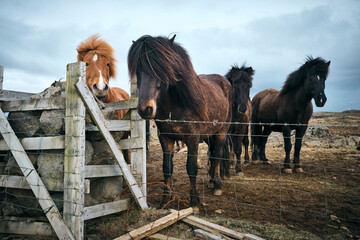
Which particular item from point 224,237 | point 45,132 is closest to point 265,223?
point 224,237

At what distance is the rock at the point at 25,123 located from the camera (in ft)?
9.56

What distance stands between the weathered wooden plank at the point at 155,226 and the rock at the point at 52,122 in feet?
5.05

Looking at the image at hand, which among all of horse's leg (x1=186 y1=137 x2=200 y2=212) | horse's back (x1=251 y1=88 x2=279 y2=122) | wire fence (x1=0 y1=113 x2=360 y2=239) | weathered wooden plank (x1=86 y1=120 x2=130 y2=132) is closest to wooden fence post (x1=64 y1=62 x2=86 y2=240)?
wire fence (x1=0 y1=113 x2=360 y2=239)

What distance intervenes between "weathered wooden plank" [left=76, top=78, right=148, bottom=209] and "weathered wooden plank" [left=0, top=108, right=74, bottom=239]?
2.87 feet

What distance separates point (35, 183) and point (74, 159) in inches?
26.1

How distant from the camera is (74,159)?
8.05ft

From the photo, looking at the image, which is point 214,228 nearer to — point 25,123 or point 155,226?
point 155,226

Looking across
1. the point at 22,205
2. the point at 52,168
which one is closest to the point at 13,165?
the point at 22,205

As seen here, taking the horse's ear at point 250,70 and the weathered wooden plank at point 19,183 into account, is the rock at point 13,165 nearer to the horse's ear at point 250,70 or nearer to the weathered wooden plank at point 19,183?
the weathered wooden plank at point 19,183

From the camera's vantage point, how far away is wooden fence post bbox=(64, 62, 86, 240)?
2.43m

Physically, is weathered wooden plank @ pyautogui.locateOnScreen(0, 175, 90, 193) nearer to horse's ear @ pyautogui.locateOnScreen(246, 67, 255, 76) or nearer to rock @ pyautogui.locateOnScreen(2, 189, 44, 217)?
rock @ pyautogui.locateOnScreen(2, 189, 44, 217)

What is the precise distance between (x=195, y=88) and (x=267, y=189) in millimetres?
2751

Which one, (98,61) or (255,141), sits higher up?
(98,61)

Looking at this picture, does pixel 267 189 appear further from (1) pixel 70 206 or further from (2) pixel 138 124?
(1) pixel 70 206
